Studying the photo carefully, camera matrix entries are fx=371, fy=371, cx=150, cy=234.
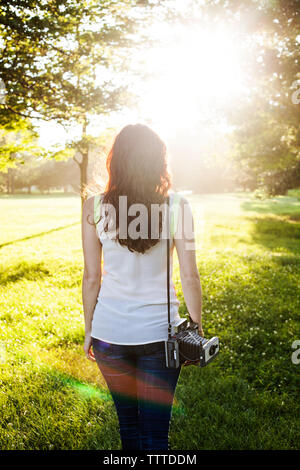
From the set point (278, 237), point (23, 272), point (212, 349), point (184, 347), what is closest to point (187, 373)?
point (212, 349)

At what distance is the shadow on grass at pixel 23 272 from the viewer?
9656 mm

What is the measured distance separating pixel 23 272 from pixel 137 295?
8841 mm

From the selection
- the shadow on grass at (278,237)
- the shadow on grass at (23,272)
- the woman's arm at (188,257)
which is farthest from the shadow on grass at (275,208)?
the woman's arm at (188,257)

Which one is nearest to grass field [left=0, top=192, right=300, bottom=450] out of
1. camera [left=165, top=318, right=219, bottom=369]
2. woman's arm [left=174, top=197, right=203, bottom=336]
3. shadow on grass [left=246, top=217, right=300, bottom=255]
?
camera [left=165, top=318, right=219, bottom=369]

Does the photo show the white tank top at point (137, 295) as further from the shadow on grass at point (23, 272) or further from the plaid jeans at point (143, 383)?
the shadow on grass at point (23, 272)

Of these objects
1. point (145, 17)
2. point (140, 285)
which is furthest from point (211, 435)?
point (145, 17)

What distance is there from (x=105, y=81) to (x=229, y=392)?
8.41 m

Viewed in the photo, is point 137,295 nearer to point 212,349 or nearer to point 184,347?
point 184,347

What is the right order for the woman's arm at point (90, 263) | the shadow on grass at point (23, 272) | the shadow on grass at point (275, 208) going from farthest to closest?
the shadow on grass at point (275, 208), the shadow on grass at point (23, 272), the woman's arm at point (90, 263)

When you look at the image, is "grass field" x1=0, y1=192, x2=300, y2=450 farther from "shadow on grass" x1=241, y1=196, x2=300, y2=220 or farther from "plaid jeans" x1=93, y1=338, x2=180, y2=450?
"shadow on grass" x1=241, y1=196, x2=300, y2=220

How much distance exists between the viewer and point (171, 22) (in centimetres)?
1327

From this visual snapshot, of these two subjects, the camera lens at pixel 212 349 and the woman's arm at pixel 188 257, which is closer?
the woman's arm at pixel 188 257

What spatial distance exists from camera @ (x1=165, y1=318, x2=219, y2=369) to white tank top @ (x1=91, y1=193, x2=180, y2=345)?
62mm
